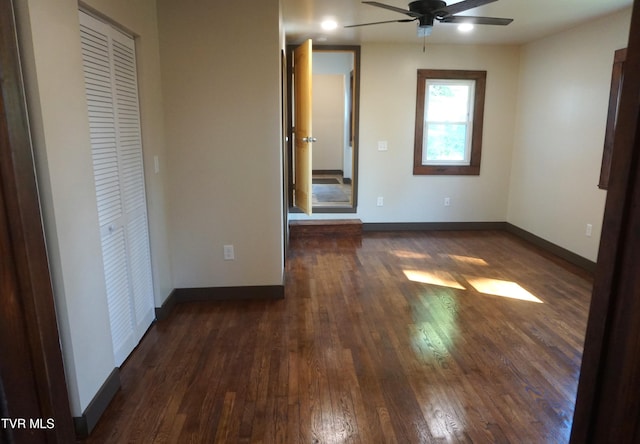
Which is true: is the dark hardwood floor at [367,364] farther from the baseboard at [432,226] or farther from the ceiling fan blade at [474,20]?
the ceiling fan blade at [474,20]

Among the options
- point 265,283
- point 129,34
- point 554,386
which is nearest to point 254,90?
point 129,34

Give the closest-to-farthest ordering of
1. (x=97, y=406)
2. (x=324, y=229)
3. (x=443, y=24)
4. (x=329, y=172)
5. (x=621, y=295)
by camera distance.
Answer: (x=621, y=295), (x=97, y=406), (x=443, y=24), (x=324, y=229), (x=329, y=172)

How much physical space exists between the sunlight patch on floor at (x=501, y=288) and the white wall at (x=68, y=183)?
9.92 ft

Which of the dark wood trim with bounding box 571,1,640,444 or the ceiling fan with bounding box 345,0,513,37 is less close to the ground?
the ceiling fan with bounding box 345,0,513,37

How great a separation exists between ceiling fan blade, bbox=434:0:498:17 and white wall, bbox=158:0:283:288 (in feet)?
4.32

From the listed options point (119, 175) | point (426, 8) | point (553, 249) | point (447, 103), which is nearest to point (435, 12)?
point (426, 8)

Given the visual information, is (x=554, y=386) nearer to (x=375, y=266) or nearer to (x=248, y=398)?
(x=248, y=398)

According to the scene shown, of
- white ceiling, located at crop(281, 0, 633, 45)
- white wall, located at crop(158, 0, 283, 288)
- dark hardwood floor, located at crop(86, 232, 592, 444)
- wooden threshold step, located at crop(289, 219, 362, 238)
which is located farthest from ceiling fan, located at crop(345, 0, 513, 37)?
wooden threshold step, located at crop(289, 219, 362, 238)

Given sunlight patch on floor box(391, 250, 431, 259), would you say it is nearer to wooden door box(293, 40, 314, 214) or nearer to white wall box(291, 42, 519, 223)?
white wall box(291, 42, 519, 223)

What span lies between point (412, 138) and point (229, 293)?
132 inches

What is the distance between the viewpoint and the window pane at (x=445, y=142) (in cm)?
561

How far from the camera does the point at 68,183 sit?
1.77 m

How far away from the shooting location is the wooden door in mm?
4383

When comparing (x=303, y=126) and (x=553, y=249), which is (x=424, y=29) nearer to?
(x=303, y=126)
